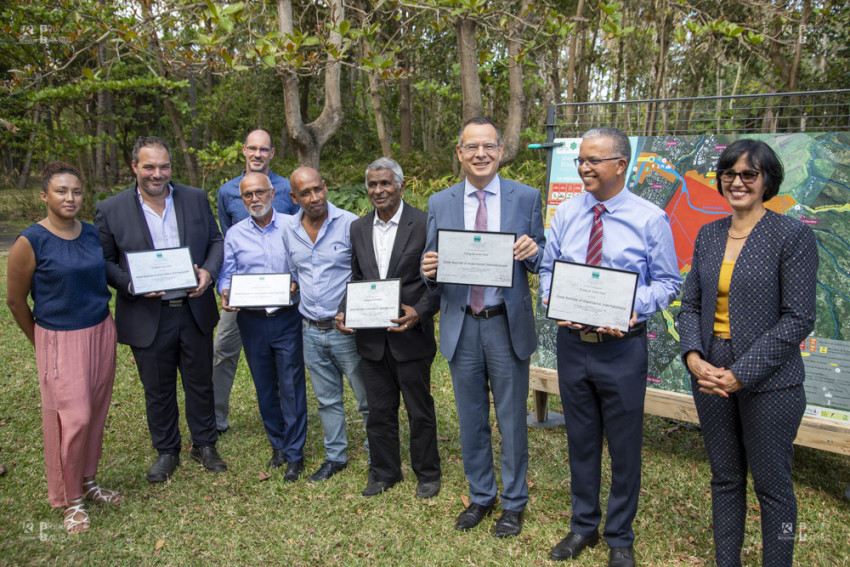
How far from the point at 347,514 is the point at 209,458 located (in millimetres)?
1372

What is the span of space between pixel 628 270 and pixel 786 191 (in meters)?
1.82

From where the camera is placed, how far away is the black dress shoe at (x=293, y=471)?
467 centimetres

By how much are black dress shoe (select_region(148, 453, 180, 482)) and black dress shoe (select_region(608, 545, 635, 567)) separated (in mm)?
3265

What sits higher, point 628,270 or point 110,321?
point 628,270

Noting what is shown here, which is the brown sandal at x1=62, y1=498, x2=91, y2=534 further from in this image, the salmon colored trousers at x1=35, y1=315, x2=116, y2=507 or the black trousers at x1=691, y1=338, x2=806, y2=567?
the black trousers at x1=691, y1=338, x2=806, y2=567

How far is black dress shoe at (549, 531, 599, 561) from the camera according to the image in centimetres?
355

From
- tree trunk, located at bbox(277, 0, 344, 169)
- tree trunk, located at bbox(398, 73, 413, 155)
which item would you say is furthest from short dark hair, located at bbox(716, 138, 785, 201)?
tree trunk, located at bbox(398, 73, 413, 155)

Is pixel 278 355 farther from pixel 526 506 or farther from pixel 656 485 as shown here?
pixel 656 485

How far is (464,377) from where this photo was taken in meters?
3.79

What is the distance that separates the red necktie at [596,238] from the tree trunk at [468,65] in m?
4.98

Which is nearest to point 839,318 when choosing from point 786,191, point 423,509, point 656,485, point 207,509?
point 786,191

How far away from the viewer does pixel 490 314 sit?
364cm

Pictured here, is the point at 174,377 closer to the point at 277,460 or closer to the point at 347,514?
the point at 277,460

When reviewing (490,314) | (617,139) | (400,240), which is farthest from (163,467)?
(617,139)
